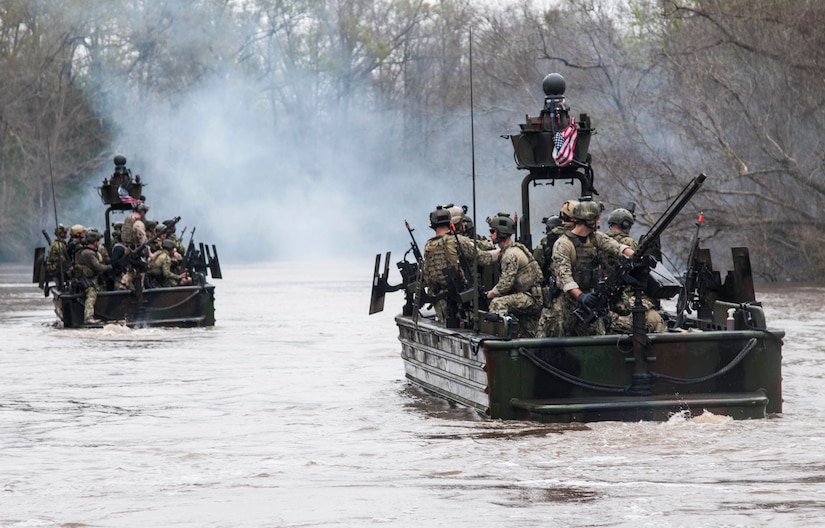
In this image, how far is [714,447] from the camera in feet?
38.9

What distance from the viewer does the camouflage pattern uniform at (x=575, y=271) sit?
13055mm

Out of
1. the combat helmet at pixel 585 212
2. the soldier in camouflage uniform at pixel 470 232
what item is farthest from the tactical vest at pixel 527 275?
the soldier in camouflage uniform at pixel 470 232

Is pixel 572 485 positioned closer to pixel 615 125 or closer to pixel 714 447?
pixel 714 447

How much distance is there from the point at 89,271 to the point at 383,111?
53.4 meters

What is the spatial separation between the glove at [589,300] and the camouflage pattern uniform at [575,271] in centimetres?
24

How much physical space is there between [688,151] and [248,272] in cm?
1864

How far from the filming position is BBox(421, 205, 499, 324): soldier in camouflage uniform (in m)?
14.8

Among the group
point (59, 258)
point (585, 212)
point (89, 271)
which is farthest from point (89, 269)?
point (585, 212)

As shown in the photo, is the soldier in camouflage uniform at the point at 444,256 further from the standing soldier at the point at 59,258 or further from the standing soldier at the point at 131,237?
the standing soldier at the point at 59,258

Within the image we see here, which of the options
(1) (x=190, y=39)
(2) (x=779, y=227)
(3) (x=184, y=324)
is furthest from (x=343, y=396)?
(1) (x=190, y=39)

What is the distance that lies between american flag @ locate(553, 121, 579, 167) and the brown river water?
2.62 metres

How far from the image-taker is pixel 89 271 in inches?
1015

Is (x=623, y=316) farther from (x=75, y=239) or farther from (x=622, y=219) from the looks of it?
(x=75, y=239)

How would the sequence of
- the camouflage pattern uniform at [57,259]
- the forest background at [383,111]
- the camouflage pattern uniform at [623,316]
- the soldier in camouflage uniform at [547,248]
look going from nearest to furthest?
the camouflage pattern uniform at [623,316]
the soldier in camouflage uniform at [547,248]
the camouflage pattern uniform at [57,259]
the forest background at [383,111]
